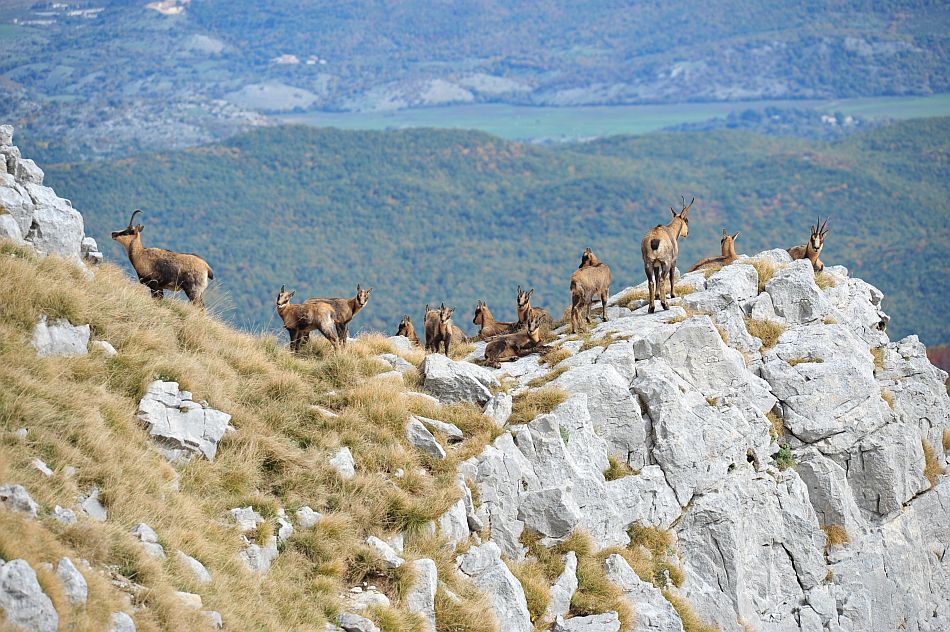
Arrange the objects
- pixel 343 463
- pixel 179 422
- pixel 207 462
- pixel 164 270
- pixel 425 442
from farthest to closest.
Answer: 1. pixel 164 270
2. pixel 425 442
3. pixel 343 463
4. pixel 179 422
5. pixel 207 462

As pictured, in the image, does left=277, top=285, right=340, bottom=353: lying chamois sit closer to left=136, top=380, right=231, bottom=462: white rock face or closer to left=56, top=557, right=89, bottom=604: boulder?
left=136, top=380, right=231, bottom=462: white rock face

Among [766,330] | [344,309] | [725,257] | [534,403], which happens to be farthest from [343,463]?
[725,257]

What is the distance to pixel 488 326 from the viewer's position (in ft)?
82.4

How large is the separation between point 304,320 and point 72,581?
8.94 meters

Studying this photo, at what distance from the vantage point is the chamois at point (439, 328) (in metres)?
22.2

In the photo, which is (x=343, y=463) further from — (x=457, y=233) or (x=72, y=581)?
(x=457, y=233)

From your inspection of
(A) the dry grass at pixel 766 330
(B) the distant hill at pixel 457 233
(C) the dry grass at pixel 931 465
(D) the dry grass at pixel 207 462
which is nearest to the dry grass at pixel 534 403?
(D) the dry grass at pixel 207 462

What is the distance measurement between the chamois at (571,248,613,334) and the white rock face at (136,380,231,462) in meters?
9.36

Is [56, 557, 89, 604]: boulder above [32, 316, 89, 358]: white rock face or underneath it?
underneath

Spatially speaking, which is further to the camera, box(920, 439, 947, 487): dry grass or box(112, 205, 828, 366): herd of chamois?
box(920, 439, 947, 487): dry grass

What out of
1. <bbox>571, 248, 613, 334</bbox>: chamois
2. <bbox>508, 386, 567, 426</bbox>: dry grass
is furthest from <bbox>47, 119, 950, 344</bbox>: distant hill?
<bbox>508, 386, 567, 426</bbox>: dry grass

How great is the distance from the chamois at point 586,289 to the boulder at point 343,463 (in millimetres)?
7836

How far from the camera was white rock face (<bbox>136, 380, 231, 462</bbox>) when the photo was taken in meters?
14.8

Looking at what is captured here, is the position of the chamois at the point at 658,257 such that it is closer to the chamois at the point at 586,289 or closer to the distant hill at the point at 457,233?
the chamois at the point at 586,289
